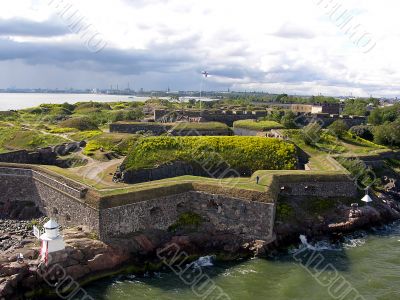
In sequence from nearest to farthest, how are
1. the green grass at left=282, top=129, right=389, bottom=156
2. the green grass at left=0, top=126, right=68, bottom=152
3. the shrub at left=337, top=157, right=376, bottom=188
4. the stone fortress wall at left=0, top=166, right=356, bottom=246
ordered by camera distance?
1. the stone fortress wall at left=0, top=166, right=356, bottom=246
2. the shrub at left=337, top=157, right=376, bottom=188
3. the green grass at left=282, top=129, right=389, bottom=156
4. the green grass at left=0, top=126, right=68, bottom=152

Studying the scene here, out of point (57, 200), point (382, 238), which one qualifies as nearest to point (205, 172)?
point (57, 200)

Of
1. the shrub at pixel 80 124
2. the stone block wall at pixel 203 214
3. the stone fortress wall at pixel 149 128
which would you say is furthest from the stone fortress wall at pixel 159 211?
the shrub at pixel 80 124

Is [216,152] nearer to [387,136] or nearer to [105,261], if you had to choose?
[105,261]

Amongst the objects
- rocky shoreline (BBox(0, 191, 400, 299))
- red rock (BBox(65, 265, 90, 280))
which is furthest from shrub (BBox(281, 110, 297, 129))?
red rock (BBox(65, 265, 90, 280))

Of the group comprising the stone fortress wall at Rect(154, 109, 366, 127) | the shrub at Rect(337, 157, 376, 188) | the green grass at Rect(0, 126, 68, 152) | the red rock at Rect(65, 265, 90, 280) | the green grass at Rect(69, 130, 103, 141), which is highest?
the stone fortress wall at Rect(154, 109, 366, 127)

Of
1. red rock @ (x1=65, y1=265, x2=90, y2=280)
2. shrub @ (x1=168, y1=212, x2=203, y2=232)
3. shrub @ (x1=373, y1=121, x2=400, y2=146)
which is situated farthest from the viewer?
shrub @ (x1=373, y1=121, x2=400, y2=146)

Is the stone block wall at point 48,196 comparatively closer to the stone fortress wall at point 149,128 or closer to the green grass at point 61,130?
the stone fortress wall at point 149,128

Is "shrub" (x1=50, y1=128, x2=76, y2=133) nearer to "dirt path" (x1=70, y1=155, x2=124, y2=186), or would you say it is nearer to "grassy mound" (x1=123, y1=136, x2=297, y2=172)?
"dirt path" (x1=70, y1=155, x2=124, y2=186)
